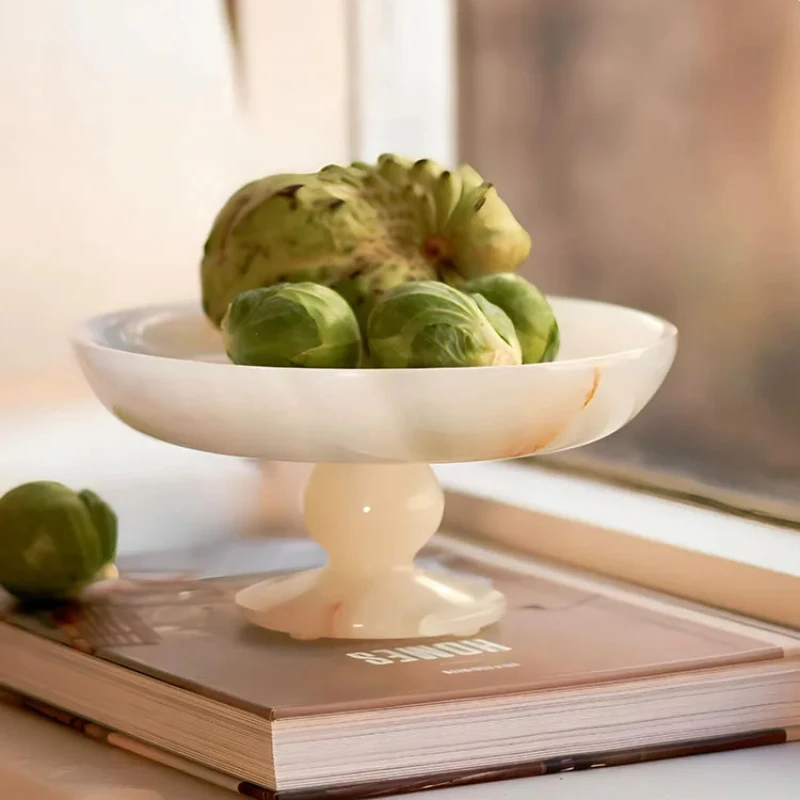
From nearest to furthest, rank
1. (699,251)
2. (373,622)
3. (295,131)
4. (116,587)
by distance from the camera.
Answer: (373,622), (116,587), (699,251), (295,131)

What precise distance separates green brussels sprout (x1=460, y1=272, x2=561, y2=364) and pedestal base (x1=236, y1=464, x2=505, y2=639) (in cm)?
10

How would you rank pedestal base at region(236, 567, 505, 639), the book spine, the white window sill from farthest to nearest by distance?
the white window sill
pedestal base at region(236, 567, 505, 639)
the book spine

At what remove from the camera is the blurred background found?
3.10 ft

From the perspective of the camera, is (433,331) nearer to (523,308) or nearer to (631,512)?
(523,308)

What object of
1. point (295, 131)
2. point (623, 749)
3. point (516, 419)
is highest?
point (295, 131)

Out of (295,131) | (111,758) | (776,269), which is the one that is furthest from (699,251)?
(111,758)

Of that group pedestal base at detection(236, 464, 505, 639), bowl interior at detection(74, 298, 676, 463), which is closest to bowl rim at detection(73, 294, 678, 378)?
bowl interior at detection(74, 298, 676, 463)

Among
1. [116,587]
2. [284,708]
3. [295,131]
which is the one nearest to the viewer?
[284,708]

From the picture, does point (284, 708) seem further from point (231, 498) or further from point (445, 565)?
point (231, 498)

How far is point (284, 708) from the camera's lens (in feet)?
1.98

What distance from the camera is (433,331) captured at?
2.08 ft

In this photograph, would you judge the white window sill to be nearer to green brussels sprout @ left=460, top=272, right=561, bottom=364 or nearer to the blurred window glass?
the blurred window glass

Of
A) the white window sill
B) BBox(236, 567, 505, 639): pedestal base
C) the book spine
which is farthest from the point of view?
the white window sill

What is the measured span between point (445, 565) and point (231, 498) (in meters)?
0.23
